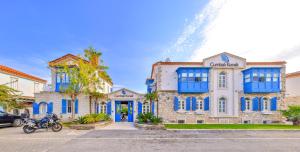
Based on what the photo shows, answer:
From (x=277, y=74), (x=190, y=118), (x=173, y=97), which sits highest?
(x=277, y=74)

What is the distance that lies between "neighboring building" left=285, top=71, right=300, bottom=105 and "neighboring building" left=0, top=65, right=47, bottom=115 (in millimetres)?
34794

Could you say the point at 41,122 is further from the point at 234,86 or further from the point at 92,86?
the point at 234,86

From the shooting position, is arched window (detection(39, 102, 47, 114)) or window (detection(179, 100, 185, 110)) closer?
window (detection(179, 100, 185, 110))

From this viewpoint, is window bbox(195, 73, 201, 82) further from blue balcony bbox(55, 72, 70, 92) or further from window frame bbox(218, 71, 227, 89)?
blue balcony bbox(55, 72, 70, 92)

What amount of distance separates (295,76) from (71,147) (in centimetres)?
2863

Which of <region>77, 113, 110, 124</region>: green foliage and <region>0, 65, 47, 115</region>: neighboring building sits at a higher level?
<region>0, 65, 47, 115</region>: neighboring building

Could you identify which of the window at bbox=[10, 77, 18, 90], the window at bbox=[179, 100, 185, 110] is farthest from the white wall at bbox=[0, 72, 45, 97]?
the window at bbox=[179, 100, 185, 110]

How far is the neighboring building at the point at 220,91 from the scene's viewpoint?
19.2 metres

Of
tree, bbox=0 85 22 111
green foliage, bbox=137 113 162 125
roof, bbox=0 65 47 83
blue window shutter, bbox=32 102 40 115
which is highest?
roof, bbox=0 65 47 83

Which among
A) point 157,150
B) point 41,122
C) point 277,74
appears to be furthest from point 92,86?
point 277,74

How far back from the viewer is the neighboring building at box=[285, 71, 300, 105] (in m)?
23.4

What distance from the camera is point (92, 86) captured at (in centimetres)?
1892

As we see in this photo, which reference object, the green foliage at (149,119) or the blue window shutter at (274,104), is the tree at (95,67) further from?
the blue window shutter at (274,104)

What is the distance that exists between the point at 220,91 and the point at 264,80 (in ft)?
15.5
